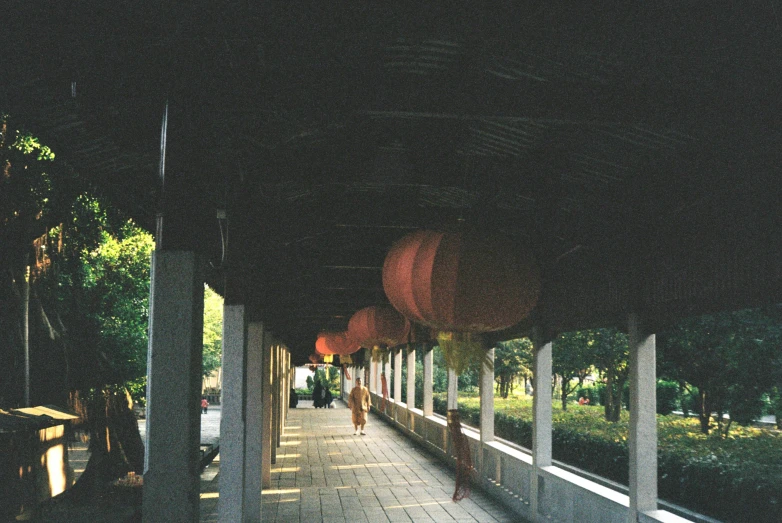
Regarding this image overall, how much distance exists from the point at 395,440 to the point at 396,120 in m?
16.3

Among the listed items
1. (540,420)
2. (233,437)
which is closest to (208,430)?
(540,420)

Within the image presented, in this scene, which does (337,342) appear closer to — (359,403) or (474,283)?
(359,403)

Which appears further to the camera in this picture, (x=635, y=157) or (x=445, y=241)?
(x=635, y=157)

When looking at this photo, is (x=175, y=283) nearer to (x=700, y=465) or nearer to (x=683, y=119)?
(x=683, y=119)

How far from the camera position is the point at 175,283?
316 centimetres

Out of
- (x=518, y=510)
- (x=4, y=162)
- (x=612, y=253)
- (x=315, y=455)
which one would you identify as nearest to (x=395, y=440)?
(x=315, y=455)

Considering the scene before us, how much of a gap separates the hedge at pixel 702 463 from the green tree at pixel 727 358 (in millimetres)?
914

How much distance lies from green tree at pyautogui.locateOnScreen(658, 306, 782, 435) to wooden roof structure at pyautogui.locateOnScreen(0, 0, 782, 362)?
733 cm

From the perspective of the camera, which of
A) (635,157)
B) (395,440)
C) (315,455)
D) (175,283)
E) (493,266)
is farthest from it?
(395,440)

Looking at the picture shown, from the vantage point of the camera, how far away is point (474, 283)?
4.01 m

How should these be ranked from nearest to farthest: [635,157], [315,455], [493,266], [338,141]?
[493,266] < [635,157] < [338,141] < [315,455]

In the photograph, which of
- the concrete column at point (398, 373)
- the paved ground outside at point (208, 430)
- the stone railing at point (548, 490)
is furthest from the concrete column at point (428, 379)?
the paved ground outside at point (208, 430)

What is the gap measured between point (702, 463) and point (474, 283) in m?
7.43

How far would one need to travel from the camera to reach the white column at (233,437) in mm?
7441
